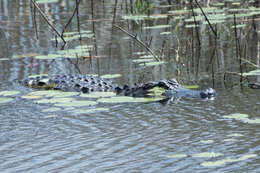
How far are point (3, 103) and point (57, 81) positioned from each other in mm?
963

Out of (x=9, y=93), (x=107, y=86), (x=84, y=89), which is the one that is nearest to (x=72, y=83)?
(x=84, y=89)

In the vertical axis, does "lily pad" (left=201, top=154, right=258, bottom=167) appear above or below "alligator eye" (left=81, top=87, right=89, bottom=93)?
below

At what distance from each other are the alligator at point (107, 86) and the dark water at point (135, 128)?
0.13 m

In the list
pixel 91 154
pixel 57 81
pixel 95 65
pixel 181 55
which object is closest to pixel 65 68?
pixel 95 65

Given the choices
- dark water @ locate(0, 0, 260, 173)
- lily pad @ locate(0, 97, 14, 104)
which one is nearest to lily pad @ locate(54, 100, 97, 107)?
dark water @ locate(0, 0, 260, 173)

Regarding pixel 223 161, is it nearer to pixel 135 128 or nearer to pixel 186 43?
pixel 135 128

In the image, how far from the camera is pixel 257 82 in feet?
17.1

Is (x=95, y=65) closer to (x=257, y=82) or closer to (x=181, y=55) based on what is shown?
(x=181, y=55)

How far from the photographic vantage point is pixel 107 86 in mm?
5344

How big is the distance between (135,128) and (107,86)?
4.76ft

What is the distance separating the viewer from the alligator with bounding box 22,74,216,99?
4984mm

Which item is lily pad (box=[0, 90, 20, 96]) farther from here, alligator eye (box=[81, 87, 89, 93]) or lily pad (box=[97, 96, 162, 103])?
lily pad (box=[97, 96, 162, 103])

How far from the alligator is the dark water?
13 centimetres

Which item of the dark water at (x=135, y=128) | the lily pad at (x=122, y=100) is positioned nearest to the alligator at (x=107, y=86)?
the dark water at (x=135, y=128)
